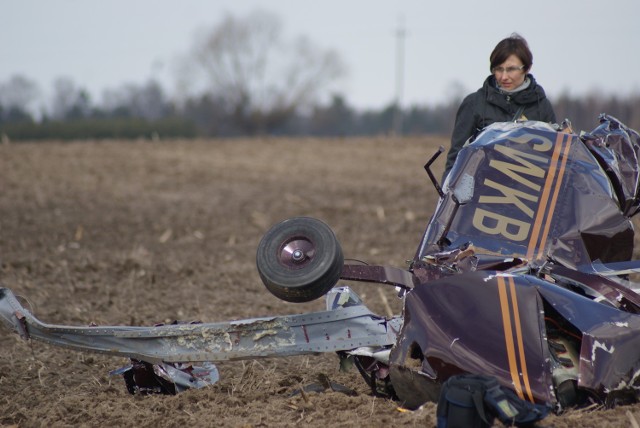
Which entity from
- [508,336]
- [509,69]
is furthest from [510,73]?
[508,336]

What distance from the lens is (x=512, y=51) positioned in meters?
6.38

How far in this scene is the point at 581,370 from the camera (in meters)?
4.44

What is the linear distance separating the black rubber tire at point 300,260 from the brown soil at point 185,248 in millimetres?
655

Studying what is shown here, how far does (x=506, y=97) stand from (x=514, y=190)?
135 cm

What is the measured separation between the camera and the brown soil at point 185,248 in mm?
5113

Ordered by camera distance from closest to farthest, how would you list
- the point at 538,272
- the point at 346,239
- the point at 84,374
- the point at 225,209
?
the point at 538,272 → the point at 84,374 → the point at 346,239 → the point at 225,209

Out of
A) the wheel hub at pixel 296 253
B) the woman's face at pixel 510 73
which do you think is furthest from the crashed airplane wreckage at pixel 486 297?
the woman's face at pixel 510 73

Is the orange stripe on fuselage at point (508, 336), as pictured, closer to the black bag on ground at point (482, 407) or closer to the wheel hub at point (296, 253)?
the black bag on ground at point (482, 407)

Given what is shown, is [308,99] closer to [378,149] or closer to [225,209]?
[378,149]

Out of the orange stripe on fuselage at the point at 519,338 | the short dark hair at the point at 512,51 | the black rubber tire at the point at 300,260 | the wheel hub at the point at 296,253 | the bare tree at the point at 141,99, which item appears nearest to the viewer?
the orange stripe on fuselage at the point at 519,338

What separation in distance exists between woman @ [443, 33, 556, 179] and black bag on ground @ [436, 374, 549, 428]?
8.31ft

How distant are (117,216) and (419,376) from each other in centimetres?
1367

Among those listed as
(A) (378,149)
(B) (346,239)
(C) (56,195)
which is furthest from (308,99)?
(B) (346,239)

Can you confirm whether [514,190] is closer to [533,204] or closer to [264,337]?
[533,204]
